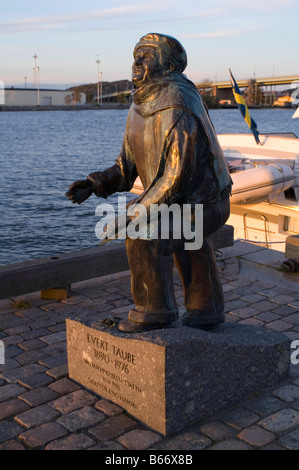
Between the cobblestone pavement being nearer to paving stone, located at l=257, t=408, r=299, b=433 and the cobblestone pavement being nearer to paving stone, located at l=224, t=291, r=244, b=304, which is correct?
paving stone, located at l=257, t=408, r=299, b=433

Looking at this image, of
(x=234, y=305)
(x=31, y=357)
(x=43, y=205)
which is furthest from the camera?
(x=43, y=205)

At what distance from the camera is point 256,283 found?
7.14m

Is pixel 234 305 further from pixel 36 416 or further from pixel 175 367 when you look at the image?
pixel 36 416

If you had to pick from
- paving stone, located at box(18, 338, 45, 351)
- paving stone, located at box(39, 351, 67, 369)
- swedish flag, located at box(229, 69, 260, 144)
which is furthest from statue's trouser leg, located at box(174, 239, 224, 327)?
swedish flag, located at box(229, 69, 260, 144)

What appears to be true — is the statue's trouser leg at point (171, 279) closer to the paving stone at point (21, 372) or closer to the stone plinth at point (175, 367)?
the stone plinth at point (175, 367)

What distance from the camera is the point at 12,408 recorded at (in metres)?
4.16

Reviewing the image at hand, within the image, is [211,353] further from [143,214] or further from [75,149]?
[75,149]

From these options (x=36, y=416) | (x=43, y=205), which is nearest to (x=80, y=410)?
(x=36, y=416)

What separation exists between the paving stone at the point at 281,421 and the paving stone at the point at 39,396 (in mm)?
1413

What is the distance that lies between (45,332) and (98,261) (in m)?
1.26

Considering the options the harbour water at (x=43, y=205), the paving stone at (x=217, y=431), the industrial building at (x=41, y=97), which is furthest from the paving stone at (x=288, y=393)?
the industrial building at (x=41, y=97)

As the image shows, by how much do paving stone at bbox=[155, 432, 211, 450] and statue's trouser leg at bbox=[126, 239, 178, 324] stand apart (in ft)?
2.36

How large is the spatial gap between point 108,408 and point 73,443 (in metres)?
0.46

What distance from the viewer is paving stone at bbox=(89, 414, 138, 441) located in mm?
3777
